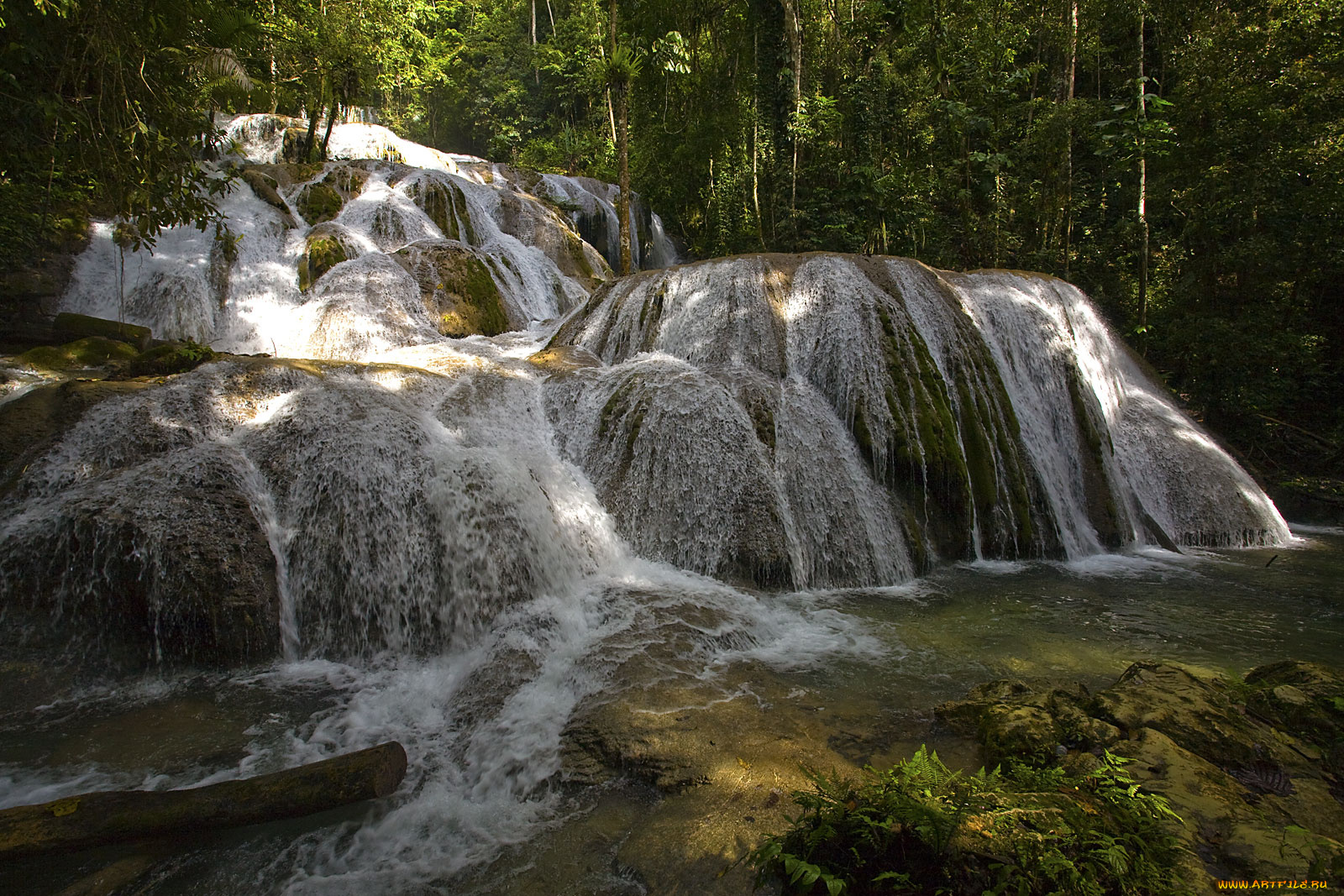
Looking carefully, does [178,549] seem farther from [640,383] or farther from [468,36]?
[468,36]

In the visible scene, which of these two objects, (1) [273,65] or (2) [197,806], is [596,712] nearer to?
(2) [197,806]

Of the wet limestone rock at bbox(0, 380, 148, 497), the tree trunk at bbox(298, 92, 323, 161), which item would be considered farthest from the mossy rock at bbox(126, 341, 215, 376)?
the tree trunk at bbox(298, 92, 323, 161)

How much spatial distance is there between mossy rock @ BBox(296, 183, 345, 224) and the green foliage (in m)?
14.5

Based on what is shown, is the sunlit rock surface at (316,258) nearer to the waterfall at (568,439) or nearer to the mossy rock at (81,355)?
the waterfall at (568,439)

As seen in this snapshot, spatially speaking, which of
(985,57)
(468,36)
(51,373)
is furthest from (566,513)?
(468,36)

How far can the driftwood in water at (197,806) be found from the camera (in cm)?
266

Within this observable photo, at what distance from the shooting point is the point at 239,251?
433 inches

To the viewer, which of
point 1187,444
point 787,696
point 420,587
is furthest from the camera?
point 1187,444

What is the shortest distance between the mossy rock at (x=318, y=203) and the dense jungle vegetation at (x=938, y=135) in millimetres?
2061

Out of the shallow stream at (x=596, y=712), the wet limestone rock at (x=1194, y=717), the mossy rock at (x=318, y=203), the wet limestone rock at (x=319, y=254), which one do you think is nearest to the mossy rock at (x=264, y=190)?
the mossy rock at (x=318, y=203)

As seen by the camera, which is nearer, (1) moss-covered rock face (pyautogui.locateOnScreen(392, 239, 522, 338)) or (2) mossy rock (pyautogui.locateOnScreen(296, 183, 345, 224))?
(1) moss-covered rock face (pyautogui.locateOnScreen(392, 239, 522, 338))

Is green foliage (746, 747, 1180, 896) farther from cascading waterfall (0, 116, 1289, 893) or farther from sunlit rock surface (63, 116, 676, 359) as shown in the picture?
sunlit rock surface (63, 116, 676, 359)

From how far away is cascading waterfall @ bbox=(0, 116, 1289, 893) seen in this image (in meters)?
4.43

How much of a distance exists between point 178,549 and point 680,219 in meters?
20.1
